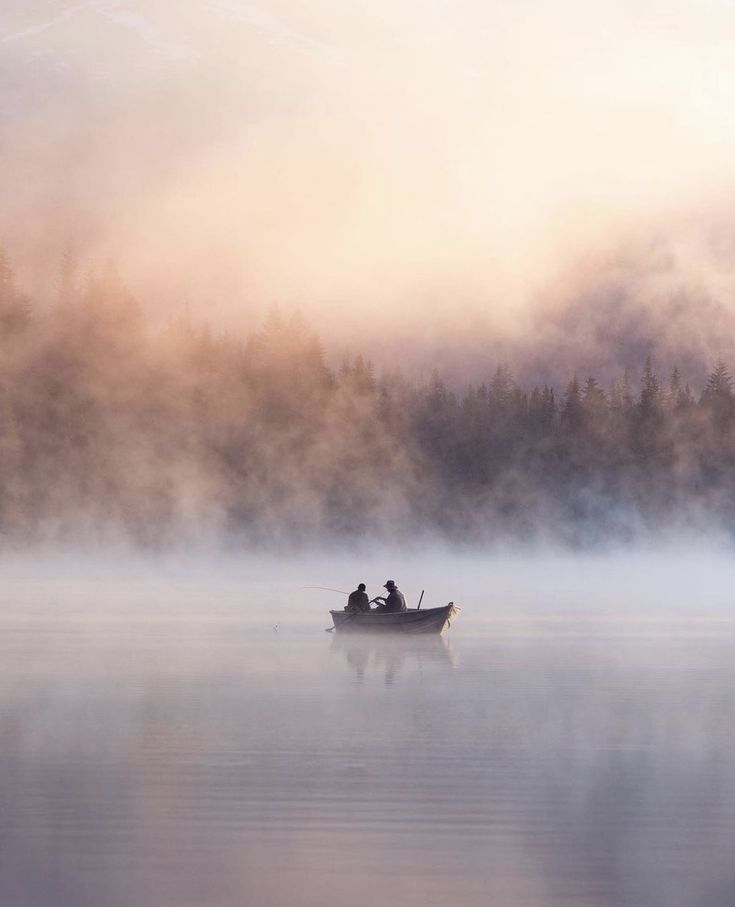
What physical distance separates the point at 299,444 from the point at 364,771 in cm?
10949

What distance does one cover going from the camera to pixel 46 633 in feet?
153

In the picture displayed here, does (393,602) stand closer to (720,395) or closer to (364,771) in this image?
(364,771)

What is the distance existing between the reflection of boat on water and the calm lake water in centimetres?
19

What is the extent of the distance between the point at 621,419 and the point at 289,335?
33.6 m

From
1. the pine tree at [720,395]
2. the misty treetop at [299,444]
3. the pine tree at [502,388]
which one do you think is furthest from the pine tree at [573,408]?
the pine tree at [720,395]

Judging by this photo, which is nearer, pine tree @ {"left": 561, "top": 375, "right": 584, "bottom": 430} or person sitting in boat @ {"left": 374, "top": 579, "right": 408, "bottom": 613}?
person sitting in boat @ {"left": 374, "top": 579, "right": 408, "bottom": 613}

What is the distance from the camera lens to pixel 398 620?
4484cm

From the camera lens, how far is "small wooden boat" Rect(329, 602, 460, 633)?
1734 inches

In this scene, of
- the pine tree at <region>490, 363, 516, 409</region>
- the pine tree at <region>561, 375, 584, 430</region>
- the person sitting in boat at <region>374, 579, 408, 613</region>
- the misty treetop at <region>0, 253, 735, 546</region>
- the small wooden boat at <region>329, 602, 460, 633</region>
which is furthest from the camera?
the pine tree at <region>490, 363, 516, 409</region>

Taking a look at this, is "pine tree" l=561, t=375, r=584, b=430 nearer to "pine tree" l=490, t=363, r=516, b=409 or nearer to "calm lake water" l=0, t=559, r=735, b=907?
"pine tree" l=490, t=363, r=516, b=409

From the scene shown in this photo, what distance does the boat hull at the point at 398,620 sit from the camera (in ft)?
144

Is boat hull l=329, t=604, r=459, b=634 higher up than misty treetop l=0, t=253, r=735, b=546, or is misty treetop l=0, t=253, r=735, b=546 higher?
misty treetop l=0, t=253, r=735, b=546

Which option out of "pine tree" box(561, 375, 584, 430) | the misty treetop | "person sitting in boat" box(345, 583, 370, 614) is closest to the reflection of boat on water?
"person sitting in boat" box(345, 583, 370, 614)

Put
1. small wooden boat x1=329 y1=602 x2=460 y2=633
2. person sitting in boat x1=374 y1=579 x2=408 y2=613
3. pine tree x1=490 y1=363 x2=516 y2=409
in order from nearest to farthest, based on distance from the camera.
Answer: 1. small wooden boat x1=329 y1=602 x2=460 y2=633
2. person sitting in boat x1=374 y1=579 x2=408 y2=613
3. pine tree x1=490 y1=363 x2=516 y2=409
